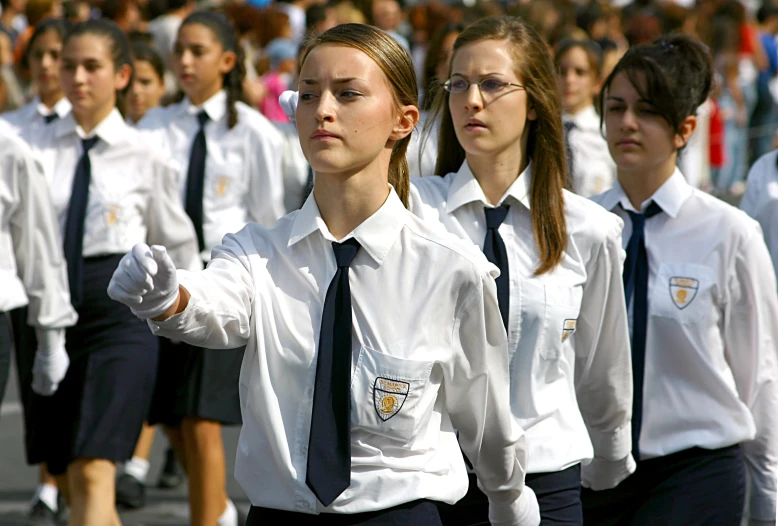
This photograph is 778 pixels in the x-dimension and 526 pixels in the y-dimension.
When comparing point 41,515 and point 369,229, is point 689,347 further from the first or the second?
point 41,515

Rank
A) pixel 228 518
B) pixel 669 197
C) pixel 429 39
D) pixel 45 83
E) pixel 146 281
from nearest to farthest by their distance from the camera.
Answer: pixel 146 281 → pixel 669 197 → pixel 228 518 → pixel 45 83 → pixel 429 39

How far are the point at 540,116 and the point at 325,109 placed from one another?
4.43 ft

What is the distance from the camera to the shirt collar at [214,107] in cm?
722

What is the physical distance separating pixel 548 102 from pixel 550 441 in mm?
1111

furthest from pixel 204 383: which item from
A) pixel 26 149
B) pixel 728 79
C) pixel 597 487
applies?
pixel 728 79

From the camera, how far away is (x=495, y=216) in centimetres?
414

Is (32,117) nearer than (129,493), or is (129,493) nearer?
(32,117)

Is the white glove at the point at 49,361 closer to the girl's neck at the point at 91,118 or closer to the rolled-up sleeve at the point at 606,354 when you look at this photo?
the girl's neck at the point at 91,118

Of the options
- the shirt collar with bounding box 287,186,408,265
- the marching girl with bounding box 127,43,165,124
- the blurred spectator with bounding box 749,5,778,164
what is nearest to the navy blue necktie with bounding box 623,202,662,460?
the shirt collar with bounding box 287,186,408,265

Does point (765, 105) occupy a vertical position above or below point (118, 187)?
below

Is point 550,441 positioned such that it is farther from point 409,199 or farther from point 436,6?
point 436,6

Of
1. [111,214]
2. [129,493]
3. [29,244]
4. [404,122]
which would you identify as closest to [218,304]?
[404,122]

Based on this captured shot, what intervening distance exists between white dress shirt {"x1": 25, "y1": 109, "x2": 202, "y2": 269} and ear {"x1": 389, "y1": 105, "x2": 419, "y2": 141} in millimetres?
2982

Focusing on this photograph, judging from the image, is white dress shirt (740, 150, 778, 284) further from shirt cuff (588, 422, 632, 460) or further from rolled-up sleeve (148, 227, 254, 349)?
rolled-up sleeve (148, 227, 254, 349)
